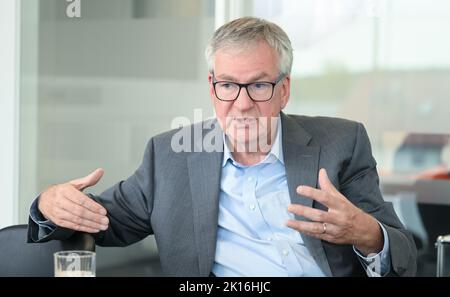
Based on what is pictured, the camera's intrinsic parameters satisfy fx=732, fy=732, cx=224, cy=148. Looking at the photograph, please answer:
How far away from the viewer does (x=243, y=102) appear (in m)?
1.86

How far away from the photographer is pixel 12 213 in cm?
318

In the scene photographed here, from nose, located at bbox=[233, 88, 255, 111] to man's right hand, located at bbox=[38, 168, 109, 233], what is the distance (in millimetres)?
394

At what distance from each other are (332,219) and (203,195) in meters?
0.42

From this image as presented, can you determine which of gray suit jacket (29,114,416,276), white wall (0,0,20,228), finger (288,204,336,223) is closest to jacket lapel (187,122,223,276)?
gray suit jacket (29,114,416,276)

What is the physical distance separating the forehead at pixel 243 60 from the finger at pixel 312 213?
478 mm

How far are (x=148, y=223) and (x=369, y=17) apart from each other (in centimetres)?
178

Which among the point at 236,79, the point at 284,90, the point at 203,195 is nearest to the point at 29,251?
the point at 203,195

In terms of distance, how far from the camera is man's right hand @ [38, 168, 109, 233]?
1679mm

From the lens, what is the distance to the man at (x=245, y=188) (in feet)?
5.93

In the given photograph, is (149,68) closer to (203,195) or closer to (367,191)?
(203,195)

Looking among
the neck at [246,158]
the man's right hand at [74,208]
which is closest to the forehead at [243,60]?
the neck at [246,158]

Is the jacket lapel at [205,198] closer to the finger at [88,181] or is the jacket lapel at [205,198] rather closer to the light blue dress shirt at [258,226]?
the light blue dress shirt at [258,226]

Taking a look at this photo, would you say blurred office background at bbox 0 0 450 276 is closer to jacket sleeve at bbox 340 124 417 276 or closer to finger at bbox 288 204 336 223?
jacket sleeve at bbox 340 124 417 276
